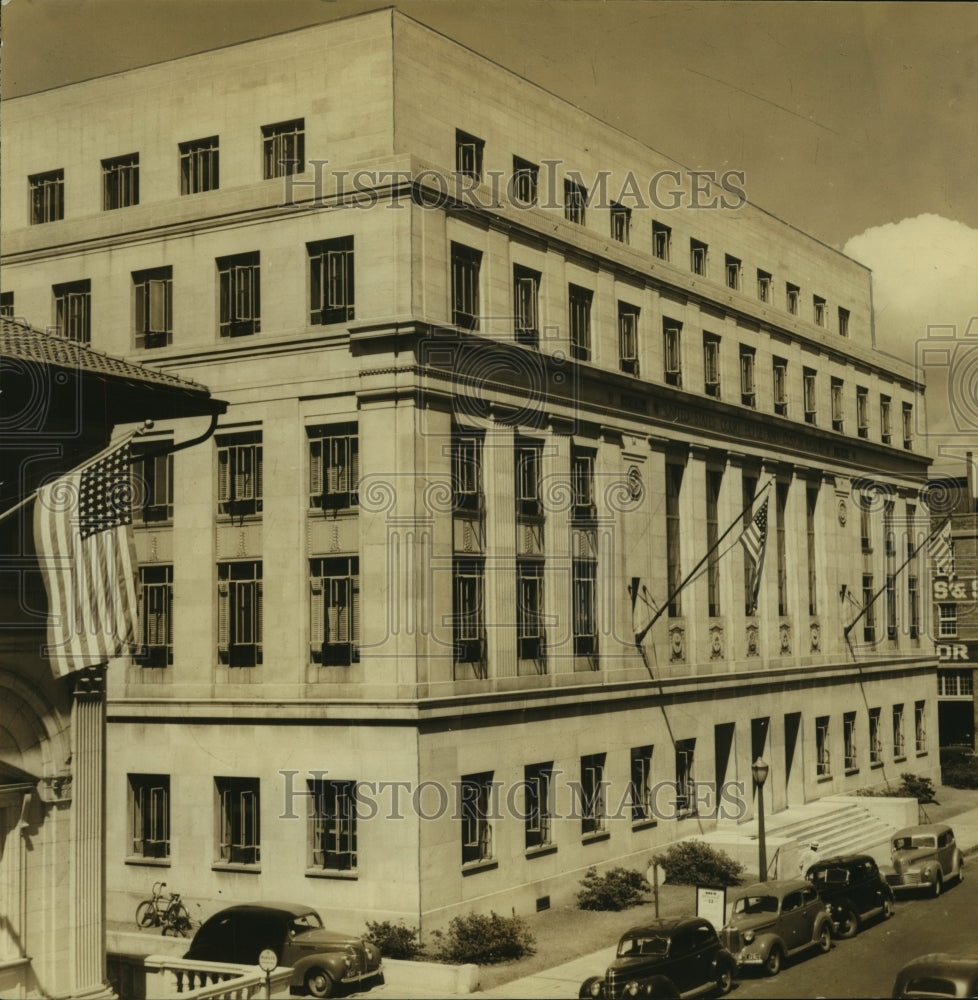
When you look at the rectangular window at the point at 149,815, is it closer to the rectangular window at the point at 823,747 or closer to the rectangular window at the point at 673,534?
the rectangular window at the point at 673,534

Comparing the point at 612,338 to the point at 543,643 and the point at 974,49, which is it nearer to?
the point at 543,643

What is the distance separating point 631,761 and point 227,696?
44.2ft

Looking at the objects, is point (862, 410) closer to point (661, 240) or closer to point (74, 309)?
point (661, 240)

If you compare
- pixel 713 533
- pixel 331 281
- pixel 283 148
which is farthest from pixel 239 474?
pixel 713 533

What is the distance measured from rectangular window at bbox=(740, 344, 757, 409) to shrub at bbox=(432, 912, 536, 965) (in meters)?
24.7

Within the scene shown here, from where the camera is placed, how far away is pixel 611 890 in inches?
1553

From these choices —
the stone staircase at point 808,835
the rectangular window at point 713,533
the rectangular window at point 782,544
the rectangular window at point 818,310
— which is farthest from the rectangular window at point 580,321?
the rectangular window at point 818,310

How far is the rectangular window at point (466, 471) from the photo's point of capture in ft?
123

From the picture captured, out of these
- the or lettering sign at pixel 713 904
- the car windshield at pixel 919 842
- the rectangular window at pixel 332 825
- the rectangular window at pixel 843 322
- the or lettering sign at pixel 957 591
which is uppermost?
the rectangular window at pixel 843 322

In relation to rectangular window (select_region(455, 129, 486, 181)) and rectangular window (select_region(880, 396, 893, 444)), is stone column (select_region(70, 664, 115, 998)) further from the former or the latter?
rectangular window (select_region(880, 396, 893, 444))

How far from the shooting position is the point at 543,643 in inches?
1604

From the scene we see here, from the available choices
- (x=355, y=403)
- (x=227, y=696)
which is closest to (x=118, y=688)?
(x=227, y=696)

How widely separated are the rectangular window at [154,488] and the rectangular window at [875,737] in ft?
115

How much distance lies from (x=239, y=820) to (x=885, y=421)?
39449mm
